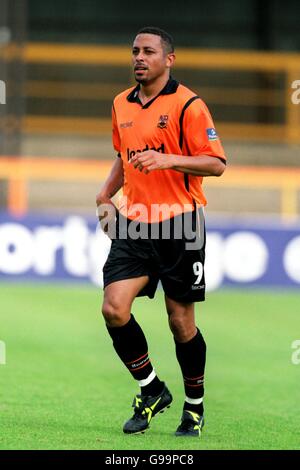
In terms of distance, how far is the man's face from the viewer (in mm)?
6941

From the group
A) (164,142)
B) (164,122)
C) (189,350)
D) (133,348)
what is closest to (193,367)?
(189,350)

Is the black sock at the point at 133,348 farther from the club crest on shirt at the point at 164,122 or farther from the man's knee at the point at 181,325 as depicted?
the club crest on shirt at the point at 164,122

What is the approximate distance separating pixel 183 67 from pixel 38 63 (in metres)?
3.00

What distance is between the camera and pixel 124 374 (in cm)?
990

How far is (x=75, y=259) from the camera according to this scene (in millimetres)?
17359

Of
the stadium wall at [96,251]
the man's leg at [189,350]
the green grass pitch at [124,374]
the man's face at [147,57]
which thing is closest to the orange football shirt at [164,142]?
the man's face at [147,57]

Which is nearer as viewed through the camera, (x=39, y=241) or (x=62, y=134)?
(x=39, y=241)

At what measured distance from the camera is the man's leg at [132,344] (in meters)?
6.90

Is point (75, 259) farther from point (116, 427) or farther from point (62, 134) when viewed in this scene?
point (116, 427)

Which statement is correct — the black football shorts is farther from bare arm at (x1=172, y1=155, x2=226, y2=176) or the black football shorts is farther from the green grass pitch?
the green grass pitch

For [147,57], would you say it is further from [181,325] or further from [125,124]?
[181,325]

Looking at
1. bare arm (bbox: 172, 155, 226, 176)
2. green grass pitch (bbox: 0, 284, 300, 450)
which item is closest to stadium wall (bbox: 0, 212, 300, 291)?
green grass pitch (bbox: 0, 284, 300, 450)

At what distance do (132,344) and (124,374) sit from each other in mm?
2918

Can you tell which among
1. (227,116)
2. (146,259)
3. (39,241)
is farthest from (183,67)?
(146,259)
